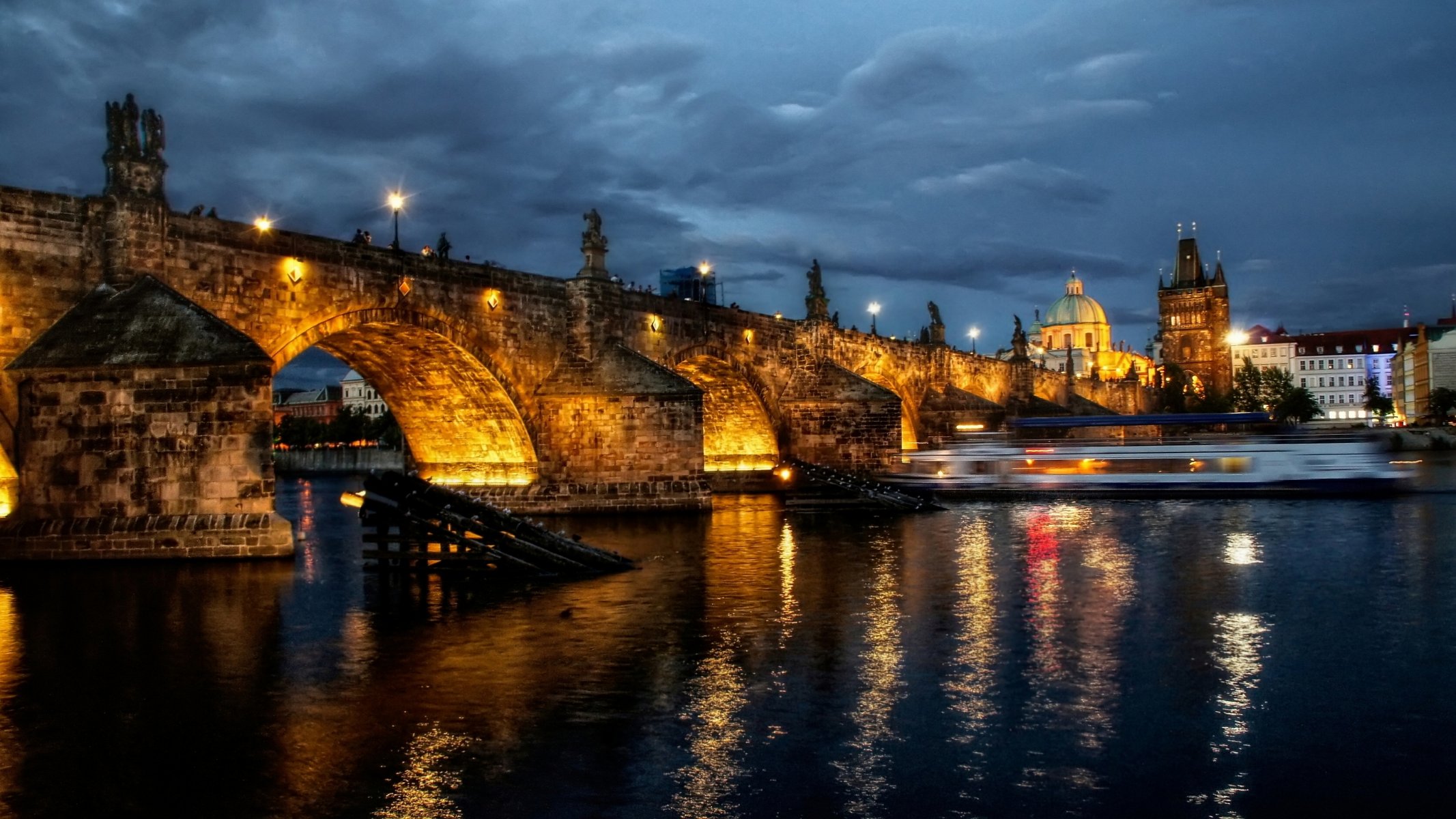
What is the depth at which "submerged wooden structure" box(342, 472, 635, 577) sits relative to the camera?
16.0 meters

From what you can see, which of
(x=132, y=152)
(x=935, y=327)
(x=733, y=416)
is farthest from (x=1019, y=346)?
(x=132, y=152)

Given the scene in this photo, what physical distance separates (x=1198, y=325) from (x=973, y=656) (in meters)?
134

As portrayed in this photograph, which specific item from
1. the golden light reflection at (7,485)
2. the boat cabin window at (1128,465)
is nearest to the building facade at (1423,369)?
the boat cabin window at (1128,465)

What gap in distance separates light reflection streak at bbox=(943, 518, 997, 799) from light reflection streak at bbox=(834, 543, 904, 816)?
1.50 ft

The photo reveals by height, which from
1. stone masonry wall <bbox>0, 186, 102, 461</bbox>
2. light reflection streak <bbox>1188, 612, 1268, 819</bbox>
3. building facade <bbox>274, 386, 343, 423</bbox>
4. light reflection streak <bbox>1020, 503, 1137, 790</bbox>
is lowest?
light reflection streak <bbox>1188, 612, 1268, 819</bbox>

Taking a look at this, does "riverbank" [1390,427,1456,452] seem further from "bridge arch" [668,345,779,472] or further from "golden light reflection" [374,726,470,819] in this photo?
"golden light reflection" [374,726,470,819]

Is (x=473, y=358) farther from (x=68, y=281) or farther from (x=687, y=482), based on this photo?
(x=68, y=281)

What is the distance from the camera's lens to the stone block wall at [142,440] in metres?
16.9

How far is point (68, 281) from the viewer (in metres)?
18.0

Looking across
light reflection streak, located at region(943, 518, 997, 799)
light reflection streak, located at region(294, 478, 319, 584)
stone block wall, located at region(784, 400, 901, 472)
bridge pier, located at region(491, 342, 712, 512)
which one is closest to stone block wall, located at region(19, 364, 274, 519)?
light reflection streak, located at region(294, 478, 319, 584)

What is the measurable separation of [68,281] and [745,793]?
638 inches

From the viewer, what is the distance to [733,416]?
1628 inches

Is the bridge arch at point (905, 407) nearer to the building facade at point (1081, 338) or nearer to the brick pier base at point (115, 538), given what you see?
the brick pier base at point (115, 538)

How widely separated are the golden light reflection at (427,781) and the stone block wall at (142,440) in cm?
1115
